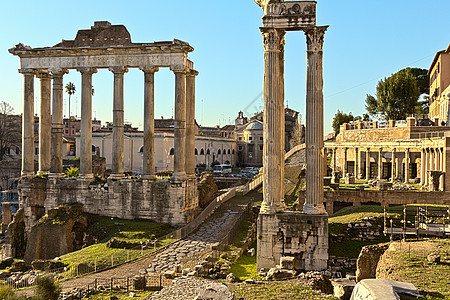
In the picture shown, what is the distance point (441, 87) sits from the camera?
52.3 m

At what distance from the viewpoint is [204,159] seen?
67062 mm

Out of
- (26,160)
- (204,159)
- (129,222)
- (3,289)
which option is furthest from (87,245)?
(204,159)

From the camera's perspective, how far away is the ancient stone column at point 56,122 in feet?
89.4

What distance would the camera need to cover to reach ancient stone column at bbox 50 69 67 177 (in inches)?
1072

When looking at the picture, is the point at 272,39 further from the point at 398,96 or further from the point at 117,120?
the point at 398,96

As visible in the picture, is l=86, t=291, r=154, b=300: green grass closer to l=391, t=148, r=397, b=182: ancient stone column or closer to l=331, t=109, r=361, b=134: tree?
l=391, t=148, r=397, b=182: ancient stone column

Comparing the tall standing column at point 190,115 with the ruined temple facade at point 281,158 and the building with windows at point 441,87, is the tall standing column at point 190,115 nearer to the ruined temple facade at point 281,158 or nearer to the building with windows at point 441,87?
the ruined temple facade at point 281,158

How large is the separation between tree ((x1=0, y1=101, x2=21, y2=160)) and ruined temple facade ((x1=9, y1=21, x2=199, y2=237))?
32434mm

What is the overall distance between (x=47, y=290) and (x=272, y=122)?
31.9ft

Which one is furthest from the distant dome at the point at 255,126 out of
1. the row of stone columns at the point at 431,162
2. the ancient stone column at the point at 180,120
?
the ancient stone column at the point at 180,120

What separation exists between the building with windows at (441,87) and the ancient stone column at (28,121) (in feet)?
122

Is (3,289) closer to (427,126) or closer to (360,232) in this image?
(360,232)

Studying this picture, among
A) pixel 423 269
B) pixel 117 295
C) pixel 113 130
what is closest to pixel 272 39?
pixel 423 269

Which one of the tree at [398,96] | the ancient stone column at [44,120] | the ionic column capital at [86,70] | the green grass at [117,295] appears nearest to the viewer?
the green grass at [117,295]
